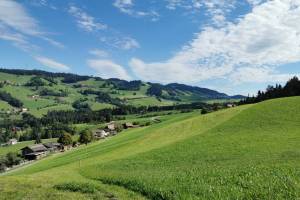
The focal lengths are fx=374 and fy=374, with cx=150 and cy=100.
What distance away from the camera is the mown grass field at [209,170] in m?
25.9

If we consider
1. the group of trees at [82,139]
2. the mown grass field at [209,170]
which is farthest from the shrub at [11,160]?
the mown grass field at [209,170]

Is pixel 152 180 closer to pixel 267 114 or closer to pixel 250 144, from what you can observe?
A: pixel 250 144

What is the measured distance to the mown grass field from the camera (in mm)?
25891

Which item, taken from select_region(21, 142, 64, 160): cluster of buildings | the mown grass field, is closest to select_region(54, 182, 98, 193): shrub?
the mown grass field

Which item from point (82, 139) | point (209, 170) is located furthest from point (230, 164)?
point (82, 139)

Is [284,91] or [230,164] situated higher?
[284,91]

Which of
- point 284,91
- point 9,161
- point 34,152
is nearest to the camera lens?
point 284,91

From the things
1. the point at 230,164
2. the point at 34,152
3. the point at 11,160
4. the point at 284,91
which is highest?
the point at 284,91

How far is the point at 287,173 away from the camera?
28.3 meters

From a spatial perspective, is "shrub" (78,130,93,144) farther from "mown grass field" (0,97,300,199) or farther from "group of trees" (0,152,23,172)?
"mown grass field" (0,97,300,199)

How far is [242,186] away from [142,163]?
89.8 ft

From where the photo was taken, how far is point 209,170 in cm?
3528

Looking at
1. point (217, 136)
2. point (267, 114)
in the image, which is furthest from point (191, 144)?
point (267, 114)

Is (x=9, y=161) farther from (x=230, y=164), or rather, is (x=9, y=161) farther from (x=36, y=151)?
(x=230, y=164)
